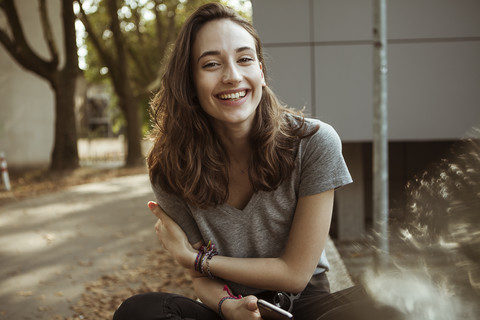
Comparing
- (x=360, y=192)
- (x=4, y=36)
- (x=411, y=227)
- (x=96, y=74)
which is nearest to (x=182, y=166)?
(x=411, y=227)

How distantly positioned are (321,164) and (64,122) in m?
13.2

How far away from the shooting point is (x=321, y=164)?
2080 millimetres

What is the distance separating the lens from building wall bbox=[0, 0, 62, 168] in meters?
16.0

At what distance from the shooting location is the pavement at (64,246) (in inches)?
168

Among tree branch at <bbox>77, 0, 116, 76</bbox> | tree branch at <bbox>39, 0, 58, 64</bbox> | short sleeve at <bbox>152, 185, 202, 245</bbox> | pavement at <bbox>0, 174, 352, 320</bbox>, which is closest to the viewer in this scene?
short sleeve at <bbox>152, 185, 202, 245</bbox>

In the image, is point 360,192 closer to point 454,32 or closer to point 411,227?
point 454,32

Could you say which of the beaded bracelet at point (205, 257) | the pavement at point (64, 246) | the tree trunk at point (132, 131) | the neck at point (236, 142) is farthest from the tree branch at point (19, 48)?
the beaded bracelet at point (205, 257)

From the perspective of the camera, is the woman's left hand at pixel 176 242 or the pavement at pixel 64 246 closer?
the woman's left hand at pixel 176 242

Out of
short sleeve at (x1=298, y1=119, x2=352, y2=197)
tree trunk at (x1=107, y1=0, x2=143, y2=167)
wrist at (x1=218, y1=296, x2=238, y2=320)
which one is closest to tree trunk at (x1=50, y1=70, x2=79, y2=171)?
tree trunk at (x1=107, y1=0, x2=143, y2=167)

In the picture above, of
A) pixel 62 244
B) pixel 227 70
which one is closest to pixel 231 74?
pixel 227 70

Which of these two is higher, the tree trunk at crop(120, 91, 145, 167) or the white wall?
the white wall

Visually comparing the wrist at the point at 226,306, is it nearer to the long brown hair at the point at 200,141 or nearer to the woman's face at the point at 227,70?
the long brown hair at the point at 200,141

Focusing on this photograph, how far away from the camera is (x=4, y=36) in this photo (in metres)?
13.1

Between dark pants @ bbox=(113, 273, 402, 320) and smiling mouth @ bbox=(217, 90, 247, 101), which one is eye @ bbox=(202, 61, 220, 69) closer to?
smiling mouth @ bbox=(217, 90, 247, 101)
